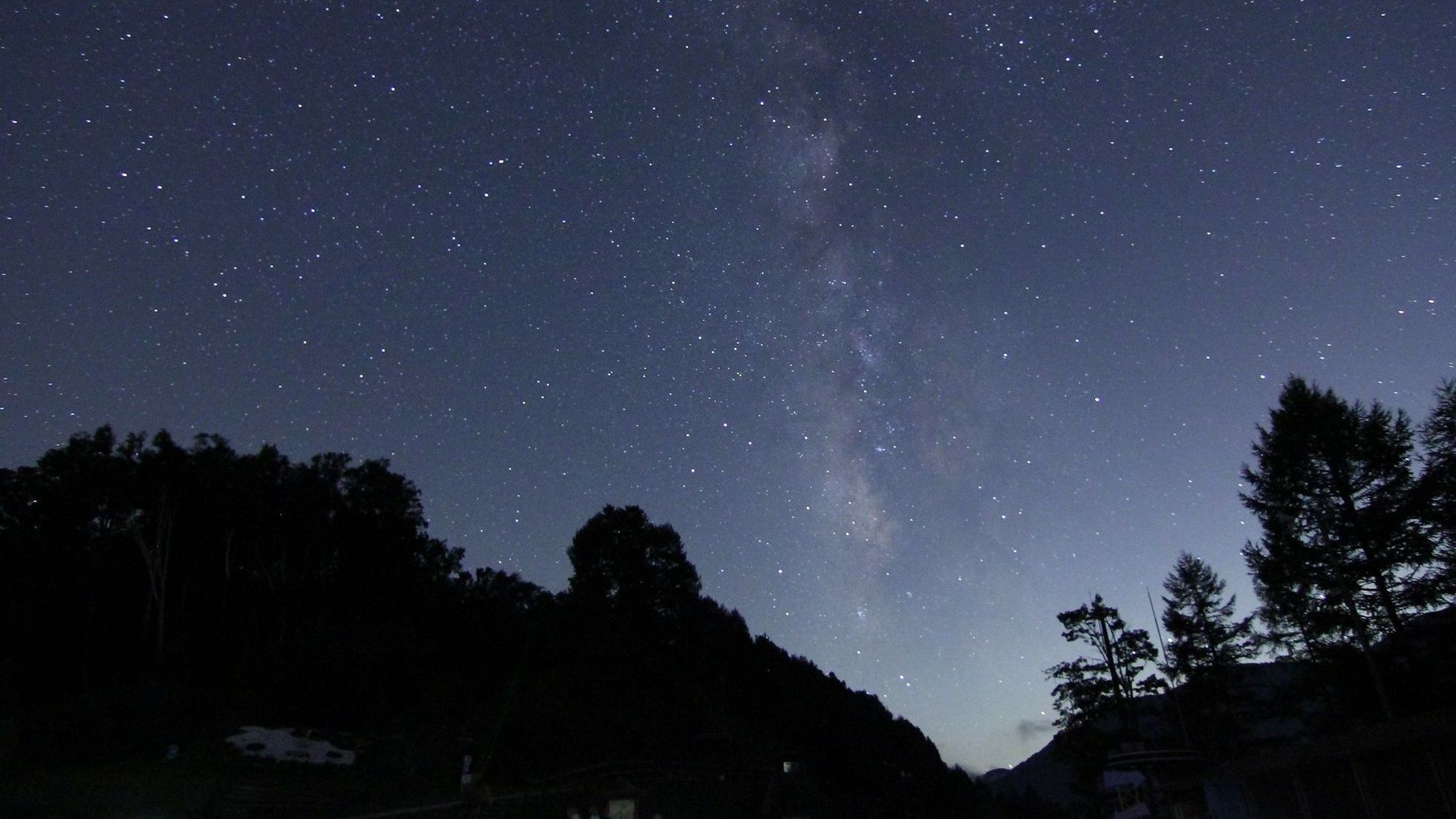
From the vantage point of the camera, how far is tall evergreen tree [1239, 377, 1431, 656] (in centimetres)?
3042

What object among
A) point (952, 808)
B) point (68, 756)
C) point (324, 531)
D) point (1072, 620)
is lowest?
point (952, 808)

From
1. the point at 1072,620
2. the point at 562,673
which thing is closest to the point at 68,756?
the point at 562,673

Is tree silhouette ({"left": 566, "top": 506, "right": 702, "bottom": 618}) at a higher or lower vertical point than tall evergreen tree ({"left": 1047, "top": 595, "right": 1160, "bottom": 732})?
higher

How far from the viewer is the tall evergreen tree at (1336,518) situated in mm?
30422

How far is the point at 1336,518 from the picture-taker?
31.5 m

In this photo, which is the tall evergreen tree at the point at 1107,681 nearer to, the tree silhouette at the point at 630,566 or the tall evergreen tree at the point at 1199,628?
the tall evergreen tree at the point at 1199,628

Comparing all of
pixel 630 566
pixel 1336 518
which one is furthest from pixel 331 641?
pixel 1336 518

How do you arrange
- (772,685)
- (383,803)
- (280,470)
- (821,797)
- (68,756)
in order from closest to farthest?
(383,803), (68,756), (280,470), (821,797), (772,685)

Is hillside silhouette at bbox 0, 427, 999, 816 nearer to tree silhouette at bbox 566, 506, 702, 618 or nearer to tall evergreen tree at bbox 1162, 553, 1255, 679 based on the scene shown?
tree silhouette at bbox 566, 506, 702, 618

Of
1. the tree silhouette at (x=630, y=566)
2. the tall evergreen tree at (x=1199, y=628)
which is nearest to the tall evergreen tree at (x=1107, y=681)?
the tall evergreen tree at (x=1199, y=628)

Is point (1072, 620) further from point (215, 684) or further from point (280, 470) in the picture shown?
point (280, 470)

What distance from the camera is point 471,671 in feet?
190

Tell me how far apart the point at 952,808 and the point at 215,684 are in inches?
3175

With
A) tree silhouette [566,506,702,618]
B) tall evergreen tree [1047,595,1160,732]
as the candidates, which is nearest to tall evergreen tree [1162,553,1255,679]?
tall evergreen tree [1047,595,1160,732]
